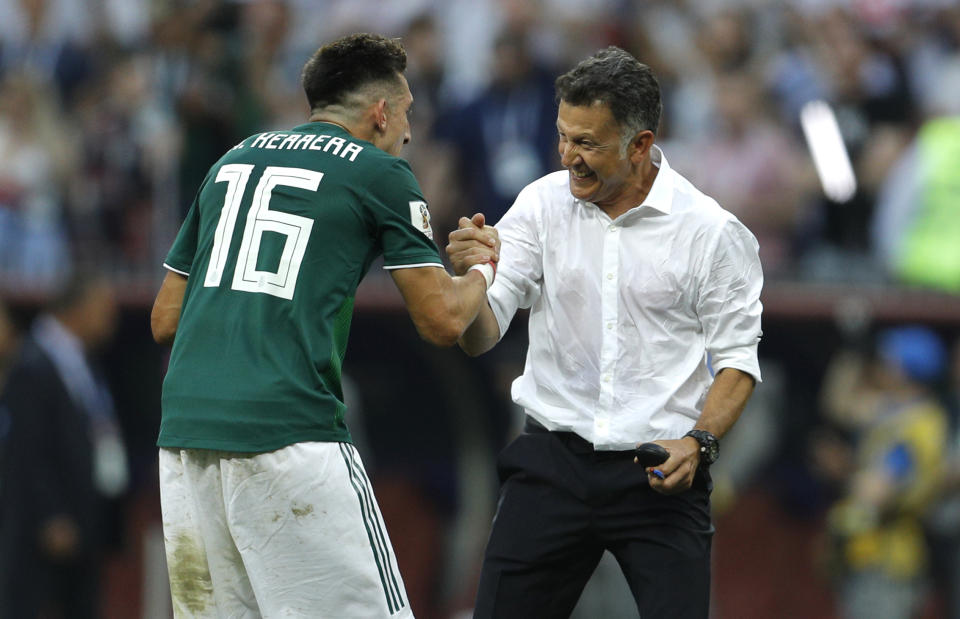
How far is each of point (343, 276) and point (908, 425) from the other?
608 centimetres

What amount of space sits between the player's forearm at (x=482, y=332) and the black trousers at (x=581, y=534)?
1.18 feet

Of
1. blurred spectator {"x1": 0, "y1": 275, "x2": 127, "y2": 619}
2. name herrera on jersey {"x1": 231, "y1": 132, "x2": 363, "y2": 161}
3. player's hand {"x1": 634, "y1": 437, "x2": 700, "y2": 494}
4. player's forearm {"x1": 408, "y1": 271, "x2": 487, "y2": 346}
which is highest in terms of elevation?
name herrera on jersey {"x1": 231, "y1": 132, "x2": 363, "y2": 161}

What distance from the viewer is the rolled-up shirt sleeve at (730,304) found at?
5.11 metres

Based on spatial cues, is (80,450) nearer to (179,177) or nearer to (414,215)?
(179,177)

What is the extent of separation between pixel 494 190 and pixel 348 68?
223 inches

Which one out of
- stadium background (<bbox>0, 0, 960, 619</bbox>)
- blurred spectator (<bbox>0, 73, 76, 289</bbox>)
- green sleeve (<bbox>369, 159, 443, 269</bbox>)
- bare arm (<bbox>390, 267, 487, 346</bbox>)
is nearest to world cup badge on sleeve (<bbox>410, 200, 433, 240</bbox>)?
green sleeve (<bbox>369, 159, 443, 269</bbox>)

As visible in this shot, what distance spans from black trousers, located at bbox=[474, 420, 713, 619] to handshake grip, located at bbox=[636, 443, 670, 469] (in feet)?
0.77

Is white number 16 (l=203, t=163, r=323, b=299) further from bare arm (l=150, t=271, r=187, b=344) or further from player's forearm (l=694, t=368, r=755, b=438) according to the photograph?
player's forearm (l=694, t=368, r=755, b=438)

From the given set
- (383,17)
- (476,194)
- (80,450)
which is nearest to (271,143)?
(80,450)

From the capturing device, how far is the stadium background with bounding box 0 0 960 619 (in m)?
10.6

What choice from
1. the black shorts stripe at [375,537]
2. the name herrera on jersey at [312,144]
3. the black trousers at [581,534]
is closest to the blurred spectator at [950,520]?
the black trousers at [581,534]

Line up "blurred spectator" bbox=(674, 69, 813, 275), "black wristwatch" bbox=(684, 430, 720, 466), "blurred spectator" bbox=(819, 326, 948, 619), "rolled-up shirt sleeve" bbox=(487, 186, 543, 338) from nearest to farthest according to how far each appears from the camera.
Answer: "black wristwatch" bbox=(684, 430, 720, 466) < "rolled-up shirt sleeve" bbox=(487, 186, 543, 338) < "blurred spectator" bbox=(819, 326, 948, 619) < "blurred spectator" bbox=(674, 69, 813, 275)

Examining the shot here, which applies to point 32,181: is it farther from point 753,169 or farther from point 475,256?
point 475,256

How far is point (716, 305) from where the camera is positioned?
512cm
